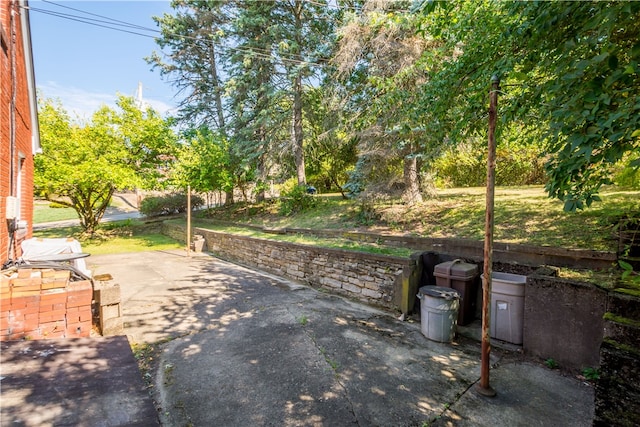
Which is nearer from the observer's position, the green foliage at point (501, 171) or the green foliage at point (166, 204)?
the green foliage at point (501, 171)

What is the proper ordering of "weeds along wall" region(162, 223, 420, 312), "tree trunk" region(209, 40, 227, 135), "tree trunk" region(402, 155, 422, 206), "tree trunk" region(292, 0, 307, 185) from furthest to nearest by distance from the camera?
"tree trunk" region(209, 40, 227, 135), "tree trunk" region(292, 0, 307, 185), "tree trunk" region(402, 155, 422, 206), "weeds along wall" region(162, 223, 420, 312)

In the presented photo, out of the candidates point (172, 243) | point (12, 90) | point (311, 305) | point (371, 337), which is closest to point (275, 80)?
point (172, 243)

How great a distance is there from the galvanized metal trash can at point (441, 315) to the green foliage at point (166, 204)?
63.9ft

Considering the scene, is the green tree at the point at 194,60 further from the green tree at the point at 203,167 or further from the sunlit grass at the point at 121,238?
the sunlit grass at the point at 121,238

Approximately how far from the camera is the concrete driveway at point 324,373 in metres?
2.83

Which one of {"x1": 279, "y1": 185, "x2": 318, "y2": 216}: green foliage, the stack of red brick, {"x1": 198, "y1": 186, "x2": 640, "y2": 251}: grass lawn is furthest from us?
{"x1": 279, "y1": 185, "x2": 318, "y2": 216}: green foliage

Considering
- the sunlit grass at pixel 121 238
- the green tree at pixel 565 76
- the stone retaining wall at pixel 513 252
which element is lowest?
the sunlit grass at pixel 121 238

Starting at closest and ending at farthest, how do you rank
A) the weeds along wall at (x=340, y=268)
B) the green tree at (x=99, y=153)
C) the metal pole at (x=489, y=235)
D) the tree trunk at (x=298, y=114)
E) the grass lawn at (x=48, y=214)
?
the metal pole at (x=489, y=235), the weeds along wall at (x=340, y=268), the green tree at (x=99, y=153), the tree trunk at (x=298, y=114), the grass lawn at (x=48, y=214)

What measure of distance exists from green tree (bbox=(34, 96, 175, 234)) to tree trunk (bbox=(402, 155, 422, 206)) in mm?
11745

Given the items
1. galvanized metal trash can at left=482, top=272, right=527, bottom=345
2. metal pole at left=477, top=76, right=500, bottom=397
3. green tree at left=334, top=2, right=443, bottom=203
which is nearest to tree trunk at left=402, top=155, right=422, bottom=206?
green tree at left=334, top=2, right=443, bottom=203

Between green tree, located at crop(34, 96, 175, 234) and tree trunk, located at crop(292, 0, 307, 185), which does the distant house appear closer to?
green tree, located at crop(34, 96, 175, 234)

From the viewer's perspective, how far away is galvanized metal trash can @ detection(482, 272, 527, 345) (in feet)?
13.5

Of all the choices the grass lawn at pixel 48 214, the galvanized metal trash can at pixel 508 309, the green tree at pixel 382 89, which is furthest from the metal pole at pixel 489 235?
the grass lawn at pixel 48 214

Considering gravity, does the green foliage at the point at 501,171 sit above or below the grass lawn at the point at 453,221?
above
